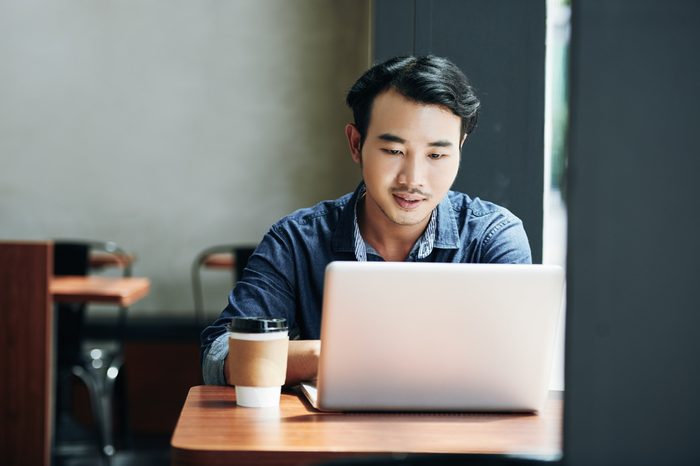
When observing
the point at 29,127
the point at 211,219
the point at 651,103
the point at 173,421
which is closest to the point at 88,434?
the point at 173,421

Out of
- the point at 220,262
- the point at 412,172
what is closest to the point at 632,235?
the point at 412,172

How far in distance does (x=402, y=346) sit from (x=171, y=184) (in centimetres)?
423

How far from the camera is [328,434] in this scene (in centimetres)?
128

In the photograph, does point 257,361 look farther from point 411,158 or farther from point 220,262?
point 220,262

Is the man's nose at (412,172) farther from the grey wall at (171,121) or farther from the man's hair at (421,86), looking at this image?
the grey wall at (171,121)

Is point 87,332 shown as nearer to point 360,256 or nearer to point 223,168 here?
point 223,168

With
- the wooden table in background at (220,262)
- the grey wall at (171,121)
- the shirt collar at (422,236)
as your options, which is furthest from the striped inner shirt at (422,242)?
the grey wall at (171,121)

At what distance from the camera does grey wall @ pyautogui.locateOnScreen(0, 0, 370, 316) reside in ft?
17.7

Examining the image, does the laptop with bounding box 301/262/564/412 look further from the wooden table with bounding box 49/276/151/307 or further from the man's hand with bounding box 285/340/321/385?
the wooden table with bounding box 49/276/151/307

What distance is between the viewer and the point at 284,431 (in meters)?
1.29

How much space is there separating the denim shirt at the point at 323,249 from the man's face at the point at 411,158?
0.29 feet

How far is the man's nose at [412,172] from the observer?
191 centimetres

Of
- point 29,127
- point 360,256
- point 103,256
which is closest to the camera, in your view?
point 360,256

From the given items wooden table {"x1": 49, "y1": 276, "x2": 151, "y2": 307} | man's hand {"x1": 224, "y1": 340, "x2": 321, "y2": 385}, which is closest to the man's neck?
man's hand {"x1": 224, "y1": 340, "x2": 321, "y2": 385}
